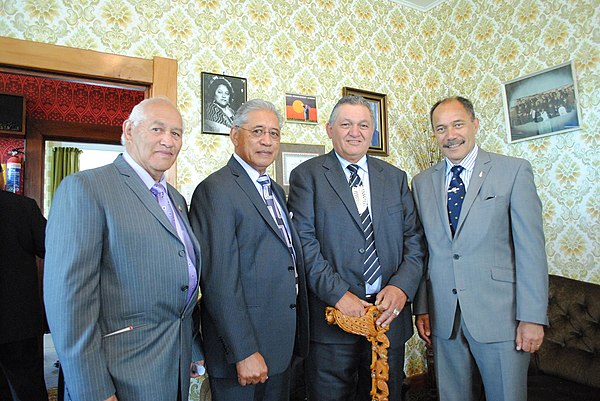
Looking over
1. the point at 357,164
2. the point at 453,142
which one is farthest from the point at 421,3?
the point at 357,164

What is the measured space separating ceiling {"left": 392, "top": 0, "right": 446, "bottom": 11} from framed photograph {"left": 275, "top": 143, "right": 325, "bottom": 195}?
1.56 m

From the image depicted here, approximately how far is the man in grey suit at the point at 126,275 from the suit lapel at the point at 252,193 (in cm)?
28

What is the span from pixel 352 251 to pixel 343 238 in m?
0.07

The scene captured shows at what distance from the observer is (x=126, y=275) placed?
4.09 ft

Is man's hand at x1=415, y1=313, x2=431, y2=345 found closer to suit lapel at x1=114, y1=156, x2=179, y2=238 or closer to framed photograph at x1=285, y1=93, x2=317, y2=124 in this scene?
suit lapel at x1=114, y1=156, x2=179, y2=238

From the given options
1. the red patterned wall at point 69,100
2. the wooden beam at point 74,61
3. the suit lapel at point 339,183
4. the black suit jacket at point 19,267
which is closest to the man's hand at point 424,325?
the suit lapel at point 339,183

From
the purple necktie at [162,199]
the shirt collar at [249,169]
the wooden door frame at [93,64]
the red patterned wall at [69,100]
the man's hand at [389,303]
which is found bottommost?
the man's hand at [389,303]

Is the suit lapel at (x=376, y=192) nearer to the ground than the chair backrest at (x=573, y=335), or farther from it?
farther from it

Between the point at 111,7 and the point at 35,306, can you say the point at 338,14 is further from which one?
the point at 35,306

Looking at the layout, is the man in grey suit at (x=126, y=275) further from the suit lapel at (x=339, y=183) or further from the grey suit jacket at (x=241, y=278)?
the suit lapel at (x=339, y=183)

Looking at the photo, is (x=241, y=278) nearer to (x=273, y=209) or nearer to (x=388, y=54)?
(x=273, y=209)

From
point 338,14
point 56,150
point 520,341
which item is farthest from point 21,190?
point 520,341

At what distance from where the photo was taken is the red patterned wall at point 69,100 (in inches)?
174

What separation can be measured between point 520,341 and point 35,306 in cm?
271
